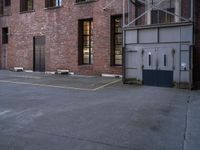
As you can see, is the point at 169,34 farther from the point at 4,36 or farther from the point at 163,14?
the point at 4,36

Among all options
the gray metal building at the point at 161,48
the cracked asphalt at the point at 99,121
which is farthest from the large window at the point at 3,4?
the cracked asphalt at the point at 99,121

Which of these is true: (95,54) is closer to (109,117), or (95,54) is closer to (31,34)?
(31,34)

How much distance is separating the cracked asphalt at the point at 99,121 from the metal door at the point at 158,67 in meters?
2.23

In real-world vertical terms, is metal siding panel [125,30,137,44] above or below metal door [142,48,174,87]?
above

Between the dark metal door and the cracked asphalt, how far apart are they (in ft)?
38.6

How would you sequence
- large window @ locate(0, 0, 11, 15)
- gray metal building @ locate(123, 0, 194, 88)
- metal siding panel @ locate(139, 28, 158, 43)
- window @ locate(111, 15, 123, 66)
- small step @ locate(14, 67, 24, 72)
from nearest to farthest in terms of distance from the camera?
gray metal building @ locate(123, 0, 194, 88)
metal siding panel @ locate(139, 28, 158, 43)
window @ locate(111, 15, 123, 66)
small step @ locate(14, 67, 24, 72)
large window @ locate(0, 0, 11, 15)

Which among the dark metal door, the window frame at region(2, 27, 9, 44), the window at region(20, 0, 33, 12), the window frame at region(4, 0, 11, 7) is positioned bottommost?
the dark metal door

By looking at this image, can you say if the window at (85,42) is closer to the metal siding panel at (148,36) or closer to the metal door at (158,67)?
the metal siding panel at (148,36)

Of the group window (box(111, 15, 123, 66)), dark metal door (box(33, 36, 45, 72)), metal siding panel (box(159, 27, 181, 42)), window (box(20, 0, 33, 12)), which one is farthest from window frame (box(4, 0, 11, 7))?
metal siding panel (box(159, 27, 181, 42))

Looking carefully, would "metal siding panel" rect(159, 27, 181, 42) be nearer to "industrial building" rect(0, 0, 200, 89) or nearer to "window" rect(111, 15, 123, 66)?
"industrial building" rect(0, 0, 200, 89)

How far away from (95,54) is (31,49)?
699cm

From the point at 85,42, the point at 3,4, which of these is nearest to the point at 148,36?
the point at 85,42

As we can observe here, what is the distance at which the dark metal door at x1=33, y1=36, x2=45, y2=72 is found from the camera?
23872mm

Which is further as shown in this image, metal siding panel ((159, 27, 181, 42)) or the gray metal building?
metal siding panel ((159, 27, 181, 42))
